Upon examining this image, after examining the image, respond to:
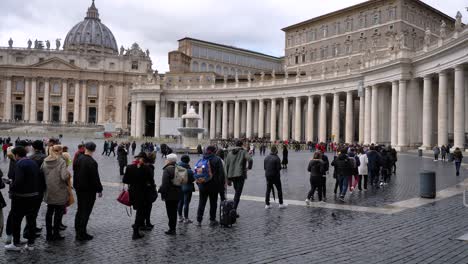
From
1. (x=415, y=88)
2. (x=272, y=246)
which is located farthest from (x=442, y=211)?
(x=415, y=88)

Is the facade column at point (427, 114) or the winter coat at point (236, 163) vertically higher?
the facade column at point (427, 114)

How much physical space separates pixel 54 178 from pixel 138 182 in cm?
158

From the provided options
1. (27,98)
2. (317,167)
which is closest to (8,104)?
(27,98)

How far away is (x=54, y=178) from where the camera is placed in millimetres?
8594

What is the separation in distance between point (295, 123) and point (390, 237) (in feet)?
198

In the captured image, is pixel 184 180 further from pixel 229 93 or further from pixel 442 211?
pixel 229 93

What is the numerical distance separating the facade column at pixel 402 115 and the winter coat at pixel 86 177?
4135 centimetres

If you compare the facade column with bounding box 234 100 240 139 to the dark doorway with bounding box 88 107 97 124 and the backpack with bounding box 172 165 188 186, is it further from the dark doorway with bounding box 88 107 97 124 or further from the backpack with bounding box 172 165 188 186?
the backpack with bounding box 172 165 188 186

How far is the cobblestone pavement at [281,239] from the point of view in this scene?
777cm

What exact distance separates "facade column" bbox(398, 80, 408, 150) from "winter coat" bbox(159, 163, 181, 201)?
40042 mm

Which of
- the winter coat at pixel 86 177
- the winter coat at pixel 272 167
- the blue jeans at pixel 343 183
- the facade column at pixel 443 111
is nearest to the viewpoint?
the winter coat at pixel 86 177

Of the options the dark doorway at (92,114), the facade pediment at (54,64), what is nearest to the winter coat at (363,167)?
the facade pediment at (54,64)

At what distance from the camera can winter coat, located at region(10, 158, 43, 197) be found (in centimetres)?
787

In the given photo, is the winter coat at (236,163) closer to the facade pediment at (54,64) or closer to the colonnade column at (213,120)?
the colonnade column at (213,120)
